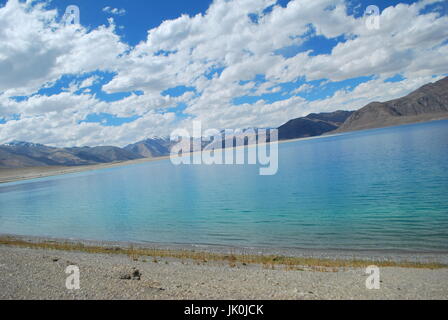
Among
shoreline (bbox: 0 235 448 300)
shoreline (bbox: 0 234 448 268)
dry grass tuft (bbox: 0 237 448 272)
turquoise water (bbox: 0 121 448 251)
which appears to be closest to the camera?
shoreline (bbox: 0 235 448 300)

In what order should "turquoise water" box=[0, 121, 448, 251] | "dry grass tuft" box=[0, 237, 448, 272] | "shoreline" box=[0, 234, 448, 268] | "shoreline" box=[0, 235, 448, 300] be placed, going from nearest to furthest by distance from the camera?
"shoreline" box=[0, 235, 448, 300] → "dry grass tuft" box=[0, 237, 448, 272] → "shoreline" box=[0, 234, 448, 268] → "turquoise water" box=[0, 121, 448, 251]

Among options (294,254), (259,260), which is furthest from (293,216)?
(259,260)

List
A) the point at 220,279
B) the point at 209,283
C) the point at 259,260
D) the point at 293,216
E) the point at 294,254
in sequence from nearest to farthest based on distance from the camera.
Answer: the point at 209,283
the point at 220,279
the point at 259,260
the point at 294,254
the point at 293,216

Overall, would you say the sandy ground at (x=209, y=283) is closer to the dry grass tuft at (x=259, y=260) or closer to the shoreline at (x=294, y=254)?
the dry grass tuft at (x=259, y=260)

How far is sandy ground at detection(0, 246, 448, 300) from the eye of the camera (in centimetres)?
1162

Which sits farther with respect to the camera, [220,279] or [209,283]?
[220,279]

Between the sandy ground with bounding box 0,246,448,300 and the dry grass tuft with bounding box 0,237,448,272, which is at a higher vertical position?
the sandy ground with bounding box 0,246,448,300

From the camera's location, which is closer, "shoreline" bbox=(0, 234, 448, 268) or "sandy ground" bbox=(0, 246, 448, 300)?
"sandy ground" bbox=(0, 246, 448, 300)

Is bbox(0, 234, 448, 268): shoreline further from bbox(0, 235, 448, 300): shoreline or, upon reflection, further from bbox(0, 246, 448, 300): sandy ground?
bbox(0, 246, 448, 300): sandy ground

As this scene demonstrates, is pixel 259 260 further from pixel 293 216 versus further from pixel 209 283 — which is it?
pixel 293 216

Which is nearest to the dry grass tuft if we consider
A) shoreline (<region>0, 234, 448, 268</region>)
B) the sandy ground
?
shoreline (<region>0, 234, 448, 268</region>)

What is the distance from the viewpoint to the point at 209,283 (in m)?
13.8

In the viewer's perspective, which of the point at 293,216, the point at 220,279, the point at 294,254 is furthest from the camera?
the point at 293,216
